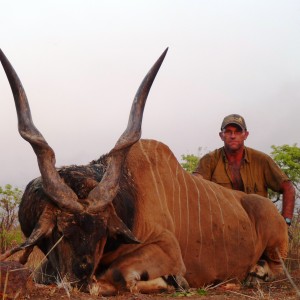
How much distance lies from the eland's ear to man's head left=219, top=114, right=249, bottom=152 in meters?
2.54

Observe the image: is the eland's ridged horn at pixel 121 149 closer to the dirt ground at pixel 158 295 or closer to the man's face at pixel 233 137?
the dirt ground at pixel 158 295

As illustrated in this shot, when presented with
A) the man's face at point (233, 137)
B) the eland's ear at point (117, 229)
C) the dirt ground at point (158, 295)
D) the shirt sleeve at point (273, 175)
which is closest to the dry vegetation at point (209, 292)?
the dirt ground at point (158, 295)

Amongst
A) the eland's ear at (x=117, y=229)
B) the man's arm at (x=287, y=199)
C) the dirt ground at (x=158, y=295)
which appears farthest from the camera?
the man's arm at (x=287, y=199)

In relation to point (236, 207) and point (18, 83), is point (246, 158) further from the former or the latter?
point (18, 83)

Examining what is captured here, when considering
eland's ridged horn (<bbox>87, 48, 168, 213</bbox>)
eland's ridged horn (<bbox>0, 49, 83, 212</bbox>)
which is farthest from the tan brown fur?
eland's ridged horn (<bbox>0, 49, 83, 212</bbox>)

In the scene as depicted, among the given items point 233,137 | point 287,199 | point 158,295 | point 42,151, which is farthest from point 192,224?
point 233,137

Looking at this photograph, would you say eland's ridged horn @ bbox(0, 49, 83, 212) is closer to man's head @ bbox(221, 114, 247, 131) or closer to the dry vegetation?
the dry vegetation

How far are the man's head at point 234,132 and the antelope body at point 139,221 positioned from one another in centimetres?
83

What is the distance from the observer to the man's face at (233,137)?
224 inches

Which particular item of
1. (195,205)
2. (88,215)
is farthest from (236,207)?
(88,215)

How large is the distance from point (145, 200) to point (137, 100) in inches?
26.8

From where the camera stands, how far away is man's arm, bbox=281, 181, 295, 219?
212 inches

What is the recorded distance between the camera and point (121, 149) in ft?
11.4

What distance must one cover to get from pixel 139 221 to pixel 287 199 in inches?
81.5
